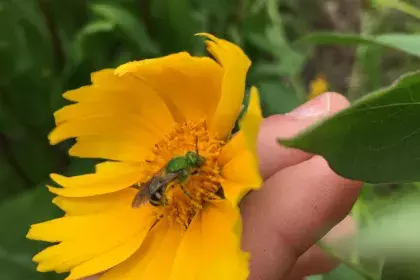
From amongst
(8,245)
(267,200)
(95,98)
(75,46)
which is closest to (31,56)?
(75,46)

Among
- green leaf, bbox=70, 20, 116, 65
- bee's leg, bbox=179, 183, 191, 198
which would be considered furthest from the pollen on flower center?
green leaf, bbox=70, 20, 116, 65

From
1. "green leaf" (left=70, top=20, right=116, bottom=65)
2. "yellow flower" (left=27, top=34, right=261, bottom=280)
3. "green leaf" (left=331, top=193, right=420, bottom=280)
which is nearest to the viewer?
"green leaf" (left=331, top=193, right=420, bottom=280)

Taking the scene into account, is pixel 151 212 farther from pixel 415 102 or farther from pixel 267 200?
pixel 415 102

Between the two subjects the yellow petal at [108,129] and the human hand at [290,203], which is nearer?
the human hand at [290,203]

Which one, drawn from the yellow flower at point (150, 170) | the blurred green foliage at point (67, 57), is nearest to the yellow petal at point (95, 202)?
the yellow flower at point (150, 170)

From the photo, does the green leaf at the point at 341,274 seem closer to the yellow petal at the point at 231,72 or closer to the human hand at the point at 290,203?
the human hand at the point at 290,203

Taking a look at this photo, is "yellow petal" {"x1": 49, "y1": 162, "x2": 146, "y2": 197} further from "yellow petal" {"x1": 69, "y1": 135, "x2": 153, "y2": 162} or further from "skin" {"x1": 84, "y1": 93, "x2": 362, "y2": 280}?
"skin" {"x1": 84, "y1": 93, "x2": 362, "y2": 280}
